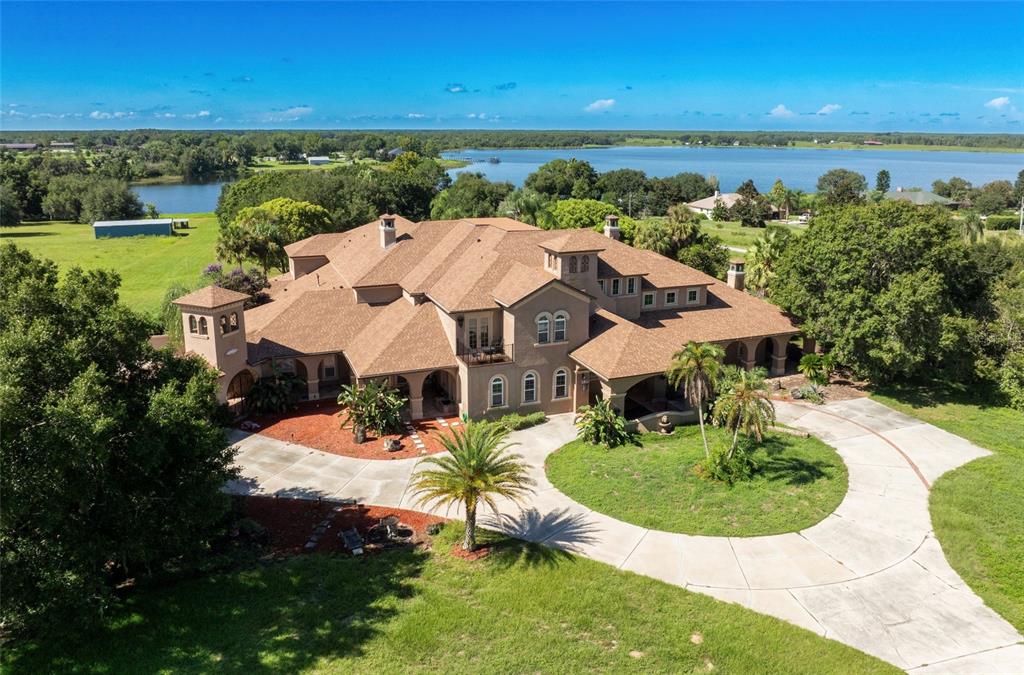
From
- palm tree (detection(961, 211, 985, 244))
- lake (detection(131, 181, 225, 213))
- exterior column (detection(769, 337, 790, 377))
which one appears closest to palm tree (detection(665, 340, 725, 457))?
exterior column (detection(769, 337, 790, 377))

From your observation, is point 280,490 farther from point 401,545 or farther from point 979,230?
point 979,230

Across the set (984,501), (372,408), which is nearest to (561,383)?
(372,408)

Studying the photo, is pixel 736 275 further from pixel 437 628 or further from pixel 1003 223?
pixel 1003 223

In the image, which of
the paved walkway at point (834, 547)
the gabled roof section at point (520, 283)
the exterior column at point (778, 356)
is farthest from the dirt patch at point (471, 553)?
the exterior column at point (778, 356)

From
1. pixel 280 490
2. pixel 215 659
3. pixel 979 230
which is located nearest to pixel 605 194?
pixel 979 230

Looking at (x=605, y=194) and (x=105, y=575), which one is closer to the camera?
(x=105, y=575)

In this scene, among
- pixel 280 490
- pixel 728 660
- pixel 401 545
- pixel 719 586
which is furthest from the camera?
pixel 280 490
